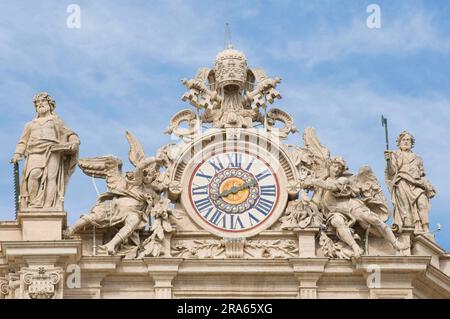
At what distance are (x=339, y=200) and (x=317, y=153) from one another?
0.85m

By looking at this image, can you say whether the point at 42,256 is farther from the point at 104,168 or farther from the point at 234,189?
the point at 234,189

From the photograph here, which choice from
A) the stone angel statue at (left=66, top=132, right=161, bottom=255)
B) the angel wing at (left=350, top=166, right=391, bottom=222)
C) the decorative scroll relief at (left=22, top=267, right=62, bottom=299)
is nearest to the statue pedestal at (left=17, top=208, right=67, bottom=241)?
the stone angel statue at (left=66, top=132, right=161, bottom=255)

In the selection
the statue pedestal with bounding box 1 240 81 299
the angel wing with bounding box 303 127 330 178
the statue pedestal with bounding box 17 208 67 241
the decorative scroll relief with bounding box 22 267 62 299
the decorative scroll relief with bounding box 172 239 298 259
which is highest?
the angel wing with bounding box 303 127 330 178

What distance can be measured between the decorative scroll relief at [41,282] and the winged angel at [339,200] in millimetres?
3880

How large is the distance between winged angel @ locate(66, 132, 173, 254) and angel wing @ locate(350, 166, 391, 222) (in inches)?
119

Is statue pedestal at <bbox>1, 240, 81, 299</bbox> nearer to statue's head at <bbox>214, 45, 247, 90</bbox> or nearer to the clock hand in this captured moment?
the clock hand

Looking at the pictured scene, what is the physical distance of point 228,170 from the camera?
47188 millimetres

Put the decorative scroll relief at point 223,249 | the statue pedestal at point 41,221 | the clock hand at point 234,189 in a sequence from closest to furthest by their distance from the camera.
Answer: the statue pedestal at point 41,221 < the decorative scroll relief at point 223,249 < the clock hand at point 234,189

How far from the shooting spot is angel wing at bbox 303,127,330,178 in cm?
4716

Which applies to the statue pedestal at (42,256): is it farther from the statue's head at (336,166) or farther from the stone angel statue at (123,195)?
the statue's head at (336,166)

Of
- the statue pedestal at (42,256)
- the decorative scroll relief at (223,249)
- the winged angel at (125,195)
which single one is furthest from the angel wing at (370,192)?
the statue pedestal at (42,256)

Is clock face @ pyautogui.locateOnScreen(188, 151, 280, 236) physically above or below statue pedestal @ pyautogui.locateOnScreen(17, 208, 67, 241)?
above

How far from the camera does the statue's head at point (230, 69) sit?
47625mm
